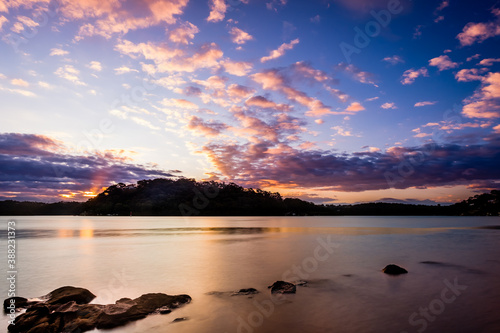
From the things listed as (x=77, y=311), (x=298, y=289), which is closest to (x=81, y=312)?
(x=77, y=311)

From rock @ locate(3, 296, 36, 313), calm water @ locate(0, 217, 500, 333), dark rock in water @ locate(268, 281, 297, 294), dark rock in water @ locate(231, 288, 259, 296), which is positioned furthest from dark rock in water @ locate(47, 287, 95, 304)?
dark rock in water @ locate(268, 281, 297, 294)

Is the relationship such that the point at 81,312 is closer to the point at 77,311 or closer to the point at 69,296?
the point at 77,311

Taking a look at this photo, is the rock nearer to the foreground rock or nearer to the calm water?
the foreground rock

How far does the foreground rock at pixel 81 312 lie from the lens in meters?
10.4

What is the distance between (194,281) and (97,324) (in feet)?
33.1

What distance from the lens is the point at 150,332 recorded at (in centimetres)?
1084

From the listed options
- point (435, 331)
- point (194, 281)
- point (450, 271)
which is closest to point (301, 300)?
point (435, 331)

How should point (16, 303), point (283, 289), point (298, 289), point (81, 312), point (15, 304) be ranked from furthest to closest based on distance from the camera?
point (298, 289) < point (283, 289) < point (16, 303) < point (15, 304) < point (81, 312)

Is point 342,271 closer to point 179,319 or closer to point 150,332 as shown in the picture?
point 179,319

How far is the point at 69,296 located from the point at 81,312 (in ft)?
7.89

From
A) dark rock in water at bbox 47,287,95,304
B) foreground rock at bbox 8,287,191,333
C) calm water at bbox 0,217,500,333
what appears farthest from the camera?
dark rock in water at bbox 47,287,95,304

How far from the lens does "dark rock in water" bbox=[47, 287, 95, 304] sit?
1326 centimetres

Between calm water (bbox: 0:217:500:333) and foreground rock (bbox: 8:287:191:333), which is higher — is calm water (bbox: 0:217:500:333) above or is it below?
below

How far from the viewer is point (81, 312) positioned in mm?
11828
